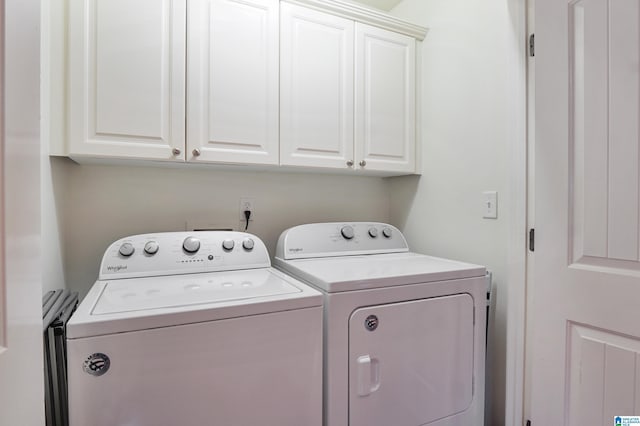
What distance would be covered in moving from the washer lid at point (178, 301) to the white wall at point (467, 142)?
1.01 meters

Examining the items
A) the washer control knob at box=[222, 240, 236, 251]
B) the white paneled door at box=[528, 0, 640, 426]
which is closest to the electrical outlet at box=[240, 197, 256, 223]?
the washer control knob at box=[222, 240, 236, 251]

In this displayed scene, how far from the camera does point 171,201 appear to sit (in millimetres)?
1765

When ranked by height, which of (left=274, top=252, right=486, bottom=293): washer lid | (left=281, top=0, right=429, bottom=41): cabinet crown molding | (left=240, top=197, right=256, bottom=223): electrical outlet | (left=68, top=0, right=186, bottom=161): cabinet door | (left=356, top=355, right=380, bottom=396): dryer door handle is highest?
(left=281, top=0, right=429, bottom=41): cabinet crown molding

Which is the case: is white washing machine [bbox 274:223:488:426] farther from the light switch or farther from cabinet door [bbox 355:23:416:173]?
cabinet door [bbox 355:23:416:173]

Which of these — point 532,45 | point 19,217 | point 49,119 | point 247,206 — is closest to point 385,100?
point 532,45

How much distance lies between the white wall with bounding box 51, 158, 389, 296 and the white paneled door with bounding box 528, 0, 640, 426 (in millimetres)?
1172

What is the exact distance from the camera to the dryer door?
1.19 meters

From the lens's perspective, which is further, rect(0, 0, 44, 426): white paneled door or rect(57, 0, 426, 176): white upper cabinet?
rect(57, 0, 426, 176): white upper cabinet

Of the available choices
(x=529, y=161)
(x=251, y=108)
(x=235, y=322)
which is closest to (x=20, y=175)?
(x=235, y=322)

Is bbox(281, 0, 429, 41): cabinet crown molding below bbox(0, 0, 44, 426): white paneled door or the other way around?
the other way around

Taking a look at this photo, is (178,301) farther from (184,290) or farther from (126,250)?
(126,250)

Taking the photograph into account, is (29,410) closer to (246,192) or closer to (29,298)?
(29,298)

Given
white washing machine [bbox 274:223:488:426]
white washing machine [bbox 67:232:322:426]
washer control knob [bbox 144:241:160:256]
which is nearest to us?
white washing machine [bbox 67:232:322:426]

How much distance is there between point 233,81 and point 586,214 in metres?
1.56
